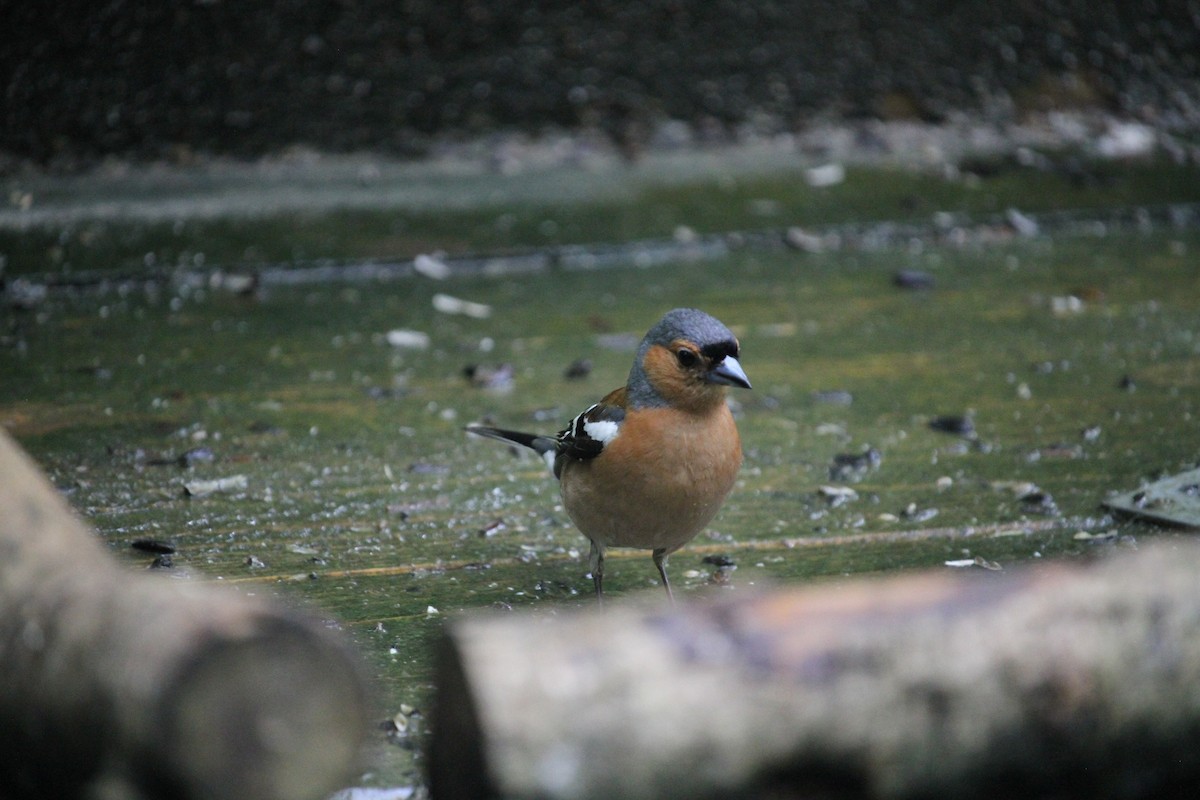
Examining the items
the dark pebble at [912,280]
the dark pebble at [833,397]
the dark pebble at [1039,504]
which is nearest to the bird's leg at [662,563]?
the dark pebble at [1039,504]

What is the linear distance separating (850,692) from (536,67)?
5.07 m

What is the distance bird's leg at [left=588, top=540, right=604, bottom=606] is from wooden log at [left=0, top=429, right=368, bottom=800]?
1.58m

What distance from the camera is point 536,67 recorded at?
A: 20.2 feet

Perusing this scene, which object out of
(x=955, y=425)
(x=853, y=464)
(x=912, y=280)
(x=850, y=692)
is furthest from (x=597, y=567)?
(x=912, y=280)

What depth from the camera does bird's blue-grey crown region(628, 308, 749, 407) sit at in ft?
9.87

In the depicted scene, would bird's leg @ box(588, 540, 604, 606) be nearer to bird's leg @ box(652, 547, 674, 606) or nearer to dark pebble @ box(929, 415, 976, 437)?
bird's leg @ box(652, 547, 674, 606)

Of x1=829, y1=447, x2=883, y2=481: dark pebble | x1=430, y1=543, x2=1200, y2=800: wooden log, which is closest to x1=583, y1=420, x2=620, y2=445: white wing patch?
x1=829, y1=447, x2=883, y2=481: dark pebble

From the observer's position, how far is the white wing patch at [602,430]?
302cm

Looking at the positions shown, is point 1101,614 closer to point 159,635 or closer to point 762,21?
point 159,635

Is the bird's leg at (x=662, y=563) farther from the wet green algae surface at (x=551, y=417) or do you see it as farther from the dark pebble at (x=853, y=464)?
the dark pebble at (x=853, y=464)

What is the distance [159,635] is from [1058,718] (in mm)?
999

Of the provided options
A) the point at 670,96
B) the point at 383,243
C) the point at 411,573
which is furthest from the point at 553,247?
the point at 411,573

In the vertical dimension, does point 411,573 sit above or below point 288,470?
above

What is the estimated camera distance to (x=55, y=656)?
4.71 ft
